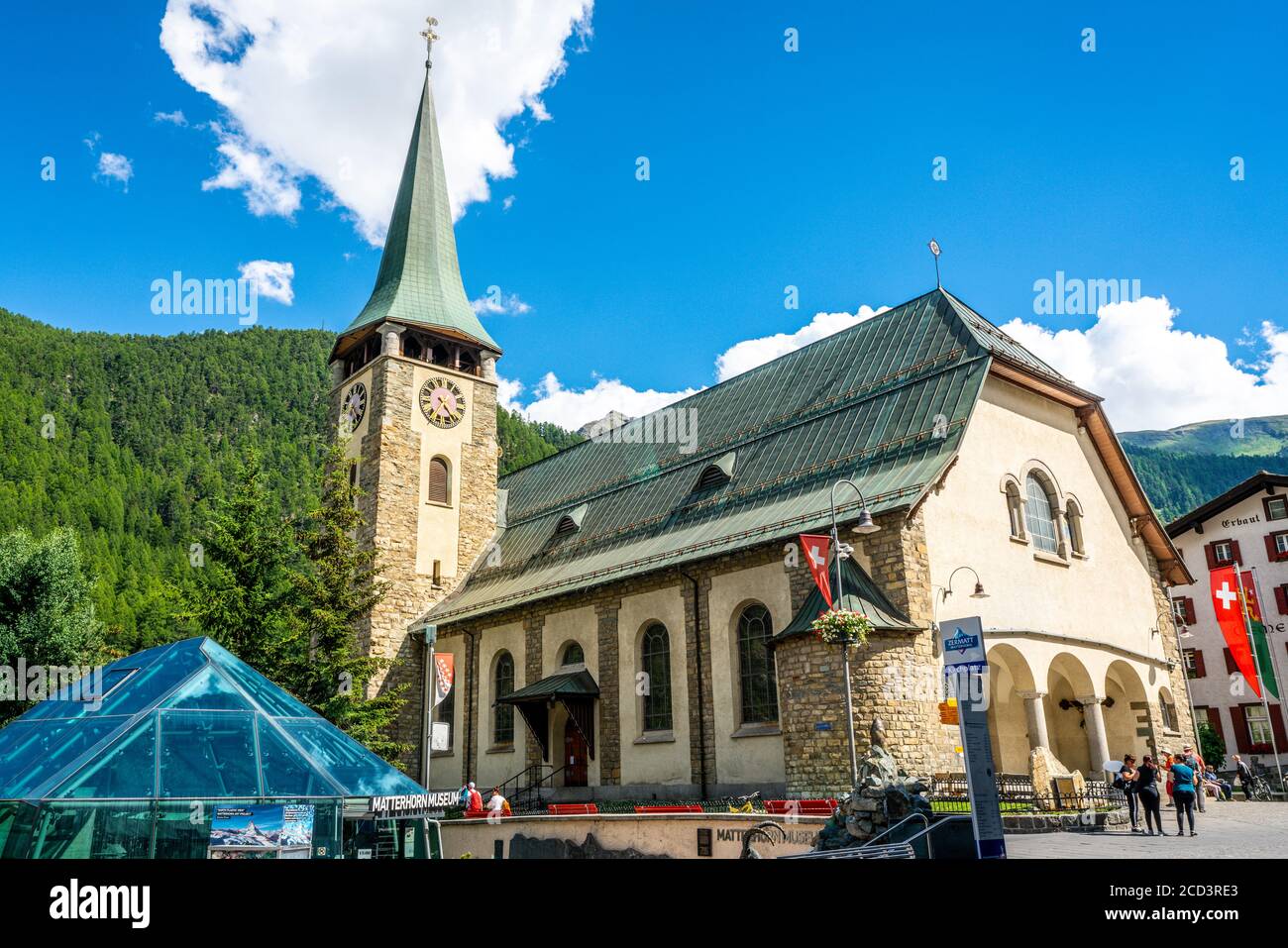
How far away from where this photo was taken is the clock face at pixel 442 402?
140 feet

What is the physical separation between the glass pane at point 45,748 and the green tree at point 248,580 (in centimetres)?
1590

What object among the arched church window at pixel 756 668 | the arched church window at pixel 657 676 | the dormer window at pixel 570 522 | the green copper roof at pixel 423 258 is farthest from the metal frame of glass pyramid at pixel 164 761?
the green copper roof at pixel 423 258

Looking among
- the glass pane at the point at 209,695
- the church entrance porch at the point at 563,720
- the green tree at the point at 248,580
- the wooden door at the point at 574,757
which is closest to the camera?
the glass pane at the point at 209,695

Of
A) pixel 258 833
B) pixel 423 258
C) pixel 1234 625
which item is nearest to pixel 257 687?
pixel 258 833

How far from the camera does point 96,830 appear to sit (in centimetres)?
1246

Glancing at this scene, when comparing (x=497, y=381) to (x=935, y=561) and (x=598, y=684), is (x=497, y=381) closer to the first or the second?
(x=598, y=684)

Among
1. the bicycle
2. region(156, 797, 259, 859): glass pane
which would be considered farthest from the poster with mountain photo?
the bicycle

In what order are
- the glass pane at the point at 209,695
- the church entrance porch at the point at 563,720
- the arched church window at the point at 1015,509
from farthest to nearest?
the church entrance porch at the point at 563,720 < the arched church window at the point at 1015,509 < the glass pane at the point at 209,695

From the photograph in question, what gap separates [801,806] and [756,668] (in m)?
5.94

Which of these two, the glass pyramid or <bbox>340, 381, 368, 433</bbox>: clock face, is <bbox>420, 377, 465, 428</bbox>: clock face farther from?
the glass pyramid

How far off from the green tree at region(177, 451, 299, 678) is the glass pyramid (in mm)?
15157

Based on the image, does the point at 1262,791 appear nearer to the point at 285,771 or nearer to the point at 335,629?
the point at 285,771

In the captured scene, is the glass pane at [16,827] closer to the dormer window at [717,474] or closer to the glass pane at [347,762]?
the glass pane at [347,762]
